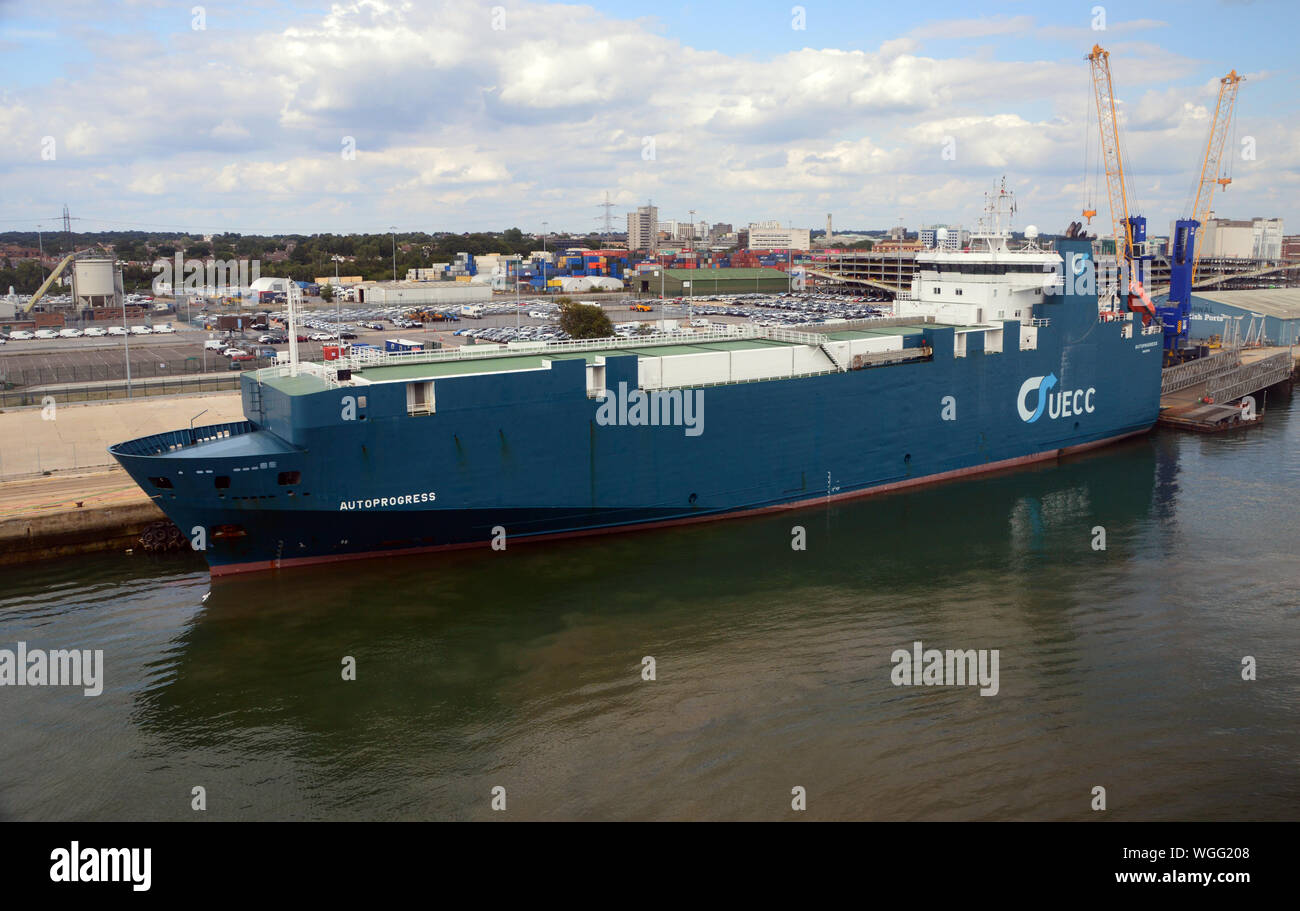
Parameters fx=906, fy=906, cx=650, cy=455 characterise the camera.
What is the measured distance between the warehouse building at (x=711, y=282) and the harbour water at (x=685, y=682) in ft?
292

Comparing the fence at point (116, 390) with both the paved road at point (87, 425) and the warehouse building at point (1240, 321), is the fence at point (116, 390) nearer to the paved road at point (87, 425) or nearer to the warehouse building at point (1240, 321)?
the paved road at point (87, 425)

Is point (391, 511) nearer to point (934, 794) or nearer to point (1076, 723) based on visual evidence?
point (934, 794)

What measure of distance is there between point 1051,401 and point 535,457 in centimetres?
2403

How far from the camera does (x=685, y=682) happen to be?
19.1m

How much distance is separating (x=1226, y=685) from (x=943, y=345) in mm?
17717

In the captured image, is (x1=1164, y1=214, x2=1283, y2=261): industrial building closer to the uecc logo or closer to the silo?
the uecc logo

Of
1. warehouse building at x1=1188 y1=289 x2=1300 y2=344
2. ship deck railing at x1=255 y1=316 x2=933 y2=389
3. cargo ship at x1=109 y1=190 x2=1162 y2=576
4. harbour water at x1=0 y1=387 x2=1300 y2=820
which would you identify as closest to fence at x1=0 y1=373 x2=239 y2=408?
ship deck railing at x1=255 y1=316 x2=933 y2=389

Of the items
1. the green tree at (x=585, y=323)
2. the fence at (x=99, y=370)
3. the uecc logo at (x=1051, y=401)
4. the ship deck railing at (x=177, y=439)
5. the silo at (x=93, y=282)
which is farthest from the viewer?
the silo at (x=93, y=282)

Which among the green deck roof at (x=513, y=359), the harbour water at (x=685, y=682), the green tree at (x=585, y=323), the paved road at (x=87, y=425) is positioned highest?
the green tree at (x=585, y=323)

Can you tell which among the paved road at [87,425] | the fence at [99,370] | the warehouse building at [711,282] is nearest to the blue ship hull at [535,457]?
the paved road at [87,425]

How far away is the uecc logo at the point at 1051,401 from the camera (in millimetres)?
37500

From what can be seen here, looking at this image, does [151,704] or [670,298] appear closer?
[151,704]

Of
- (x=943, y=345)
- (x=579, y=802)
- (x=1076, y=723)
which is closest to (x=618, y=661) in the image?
(x=579, y=802)

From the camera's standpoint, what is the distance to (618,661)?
20.1m
